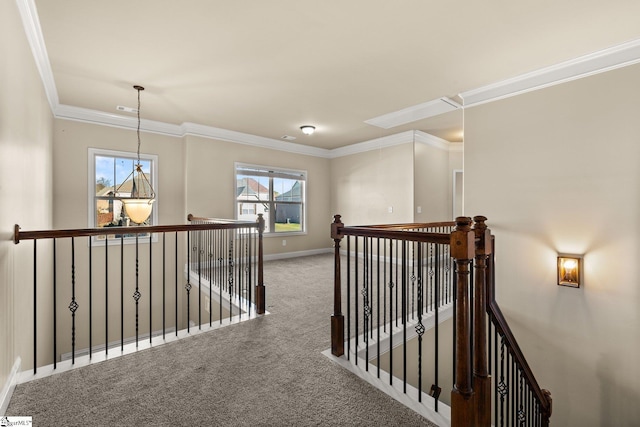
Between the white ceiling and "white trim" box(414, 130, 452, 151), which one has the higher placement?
the white ceiling

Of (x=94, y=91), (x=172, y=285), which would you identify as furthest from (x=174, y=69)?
(x=172, y=285)

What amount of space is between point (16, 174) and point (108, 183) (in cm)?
300

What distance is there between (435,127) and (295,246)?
12.6 feet

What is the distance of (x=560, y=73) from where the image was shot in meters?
3.41

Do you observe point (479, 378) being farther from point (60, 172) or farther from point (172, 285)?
point (60, 172)

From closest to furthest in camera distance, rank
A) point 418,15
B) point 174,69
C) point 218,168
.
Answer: point 418,15, point 174,69, point 218,168

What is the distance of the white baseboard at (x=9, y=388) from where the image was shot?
1.66m

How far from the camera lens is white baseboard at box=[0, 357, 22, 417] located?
1663 mm

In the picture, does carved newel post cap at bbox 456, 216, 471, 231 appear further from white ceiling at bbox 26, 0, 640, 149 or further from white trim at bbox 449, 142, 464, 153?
white trim at bbox 449, 142, 464, 153

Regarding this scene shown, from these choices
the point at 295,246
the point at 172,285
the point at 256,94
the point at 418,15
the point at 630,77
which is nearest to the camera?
the point at 418,15

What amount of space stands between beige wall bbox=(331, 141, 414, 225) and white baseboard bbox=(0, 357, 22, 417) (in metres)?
5.58

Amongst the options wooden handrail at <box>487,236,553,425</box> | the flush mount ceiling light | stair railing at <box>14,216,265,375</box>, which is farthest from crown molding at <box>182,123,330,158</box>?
wooden handrail at <box>487,236,553,425</box>

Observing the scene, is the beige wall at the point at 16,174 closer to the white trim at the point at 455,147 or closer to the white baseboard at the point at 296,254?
the white baseboard at the point at 296,254

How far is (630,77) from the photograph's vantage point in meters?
3.03
